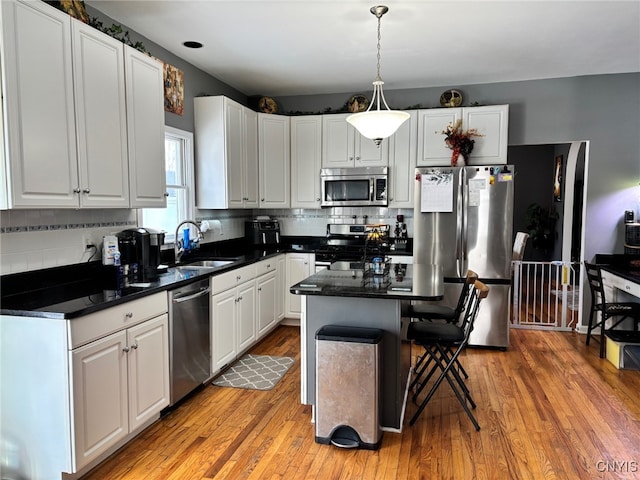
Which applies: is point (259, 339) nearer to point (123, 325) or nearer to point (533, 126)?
point (123, 325)

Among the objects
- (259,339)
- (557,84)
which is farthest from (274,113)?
(557,84)

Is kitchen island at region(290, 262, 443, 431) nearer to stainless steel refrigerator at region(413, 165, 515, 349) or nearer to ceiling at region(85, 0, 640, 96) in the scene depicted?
stainless steel refrigerator at region(413, 165, 515, 349)

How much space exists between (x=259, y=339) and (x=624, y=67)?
4.48 metres

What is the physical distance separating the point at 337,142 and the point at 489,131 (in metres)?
1.62

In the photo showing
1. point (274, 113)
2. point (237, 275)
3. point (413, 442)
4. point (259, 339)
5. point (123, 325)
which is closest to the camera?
point (123, 325)

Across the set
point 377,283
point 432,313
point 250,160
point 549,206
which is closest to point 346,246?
point 250,160

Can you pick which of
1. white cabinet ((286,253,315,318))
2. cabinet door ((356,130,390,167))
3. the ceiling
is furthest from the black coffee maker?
cabinet door ((356,130,390,167))

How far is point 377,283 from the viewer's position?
2.79 metres

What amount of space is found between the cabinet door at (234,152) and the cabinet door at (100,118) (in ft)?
5.05

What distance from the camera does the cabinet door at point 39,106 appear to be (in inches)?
81.2

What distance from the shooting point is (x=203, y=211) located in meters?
4.53

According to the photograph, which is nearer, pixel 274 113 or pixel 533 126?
pixel 533 126

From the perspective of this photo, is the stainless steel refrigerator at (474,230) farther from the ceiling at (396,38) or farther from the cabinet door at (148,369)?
the cabinet door at (148,369)

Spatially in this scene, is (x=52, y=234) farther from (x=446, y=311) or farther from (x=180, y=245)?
(x=446, y=311)
